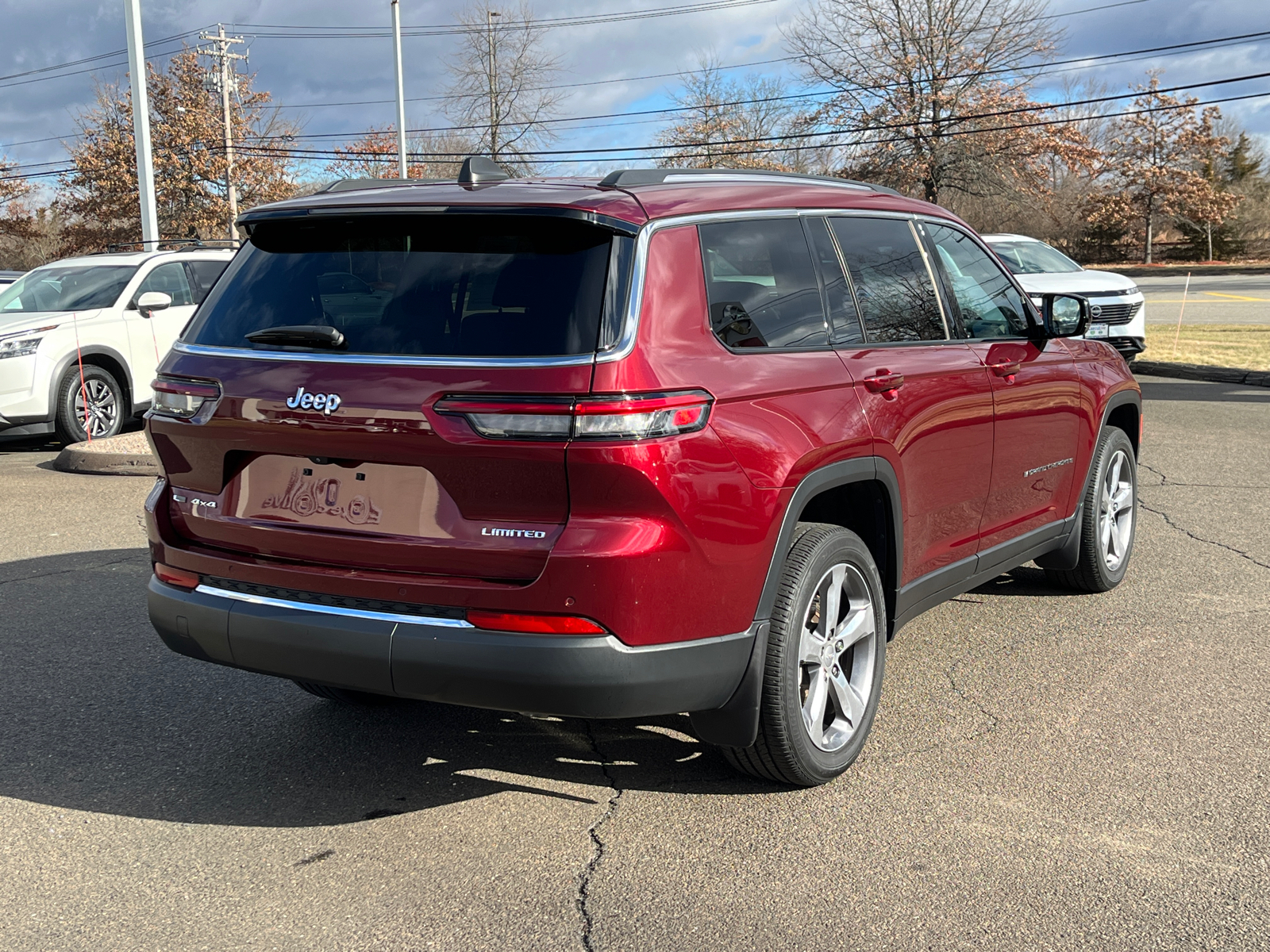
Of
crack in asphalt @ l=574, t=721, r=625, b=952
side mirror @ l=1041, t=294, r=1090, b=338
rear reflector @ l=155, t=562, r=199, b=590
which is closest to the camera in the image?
crack in asphalt @ l=574, t=721, r=625, b=952

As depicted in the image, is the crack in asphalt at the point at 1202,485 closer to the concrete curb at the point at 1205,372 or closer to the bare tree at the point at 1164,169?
the concrete curb at the point at 1205,372

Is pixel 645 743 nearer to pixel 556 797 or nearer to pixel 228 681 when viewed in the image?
pixel 556 797

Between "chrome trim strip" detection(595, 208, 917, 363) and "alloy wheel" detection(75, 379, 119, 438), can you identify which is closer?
"chrome trim strip" detection(595, 208, 917, 363)

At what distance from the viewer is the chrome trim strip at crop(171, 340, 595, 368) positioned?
302 cm

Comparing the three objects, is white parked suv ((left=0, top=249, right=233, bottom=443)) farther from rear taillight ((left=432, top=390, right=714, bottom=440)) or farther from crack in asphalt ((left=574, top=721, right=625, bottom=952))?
rear taillight ((left=432, top=390, right=714, bottom=440))

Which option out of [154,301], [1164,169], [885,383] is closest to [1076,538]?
[885,383]

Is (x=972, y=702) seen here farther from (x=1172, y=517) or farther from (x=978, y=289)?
(x=1172, y=517)

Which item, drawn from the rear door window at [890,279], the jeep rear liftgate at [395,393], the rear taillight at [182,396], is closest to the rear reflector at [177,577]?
the jeep rear liftgate at [395,393]

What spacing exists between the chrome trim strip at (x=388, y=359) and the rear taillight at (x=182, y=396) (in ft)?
0.33

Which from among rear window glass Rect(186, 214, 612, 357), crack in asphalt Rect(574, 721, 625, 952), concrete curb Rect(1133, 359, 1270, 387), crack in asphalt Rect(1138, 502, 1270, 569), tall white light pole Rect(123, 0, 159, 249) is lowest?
crack in asphalt Rect(574, 721, 625, 952)

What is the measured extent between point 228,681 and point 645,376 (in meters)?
2.61

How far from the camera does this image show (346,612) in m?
3.24

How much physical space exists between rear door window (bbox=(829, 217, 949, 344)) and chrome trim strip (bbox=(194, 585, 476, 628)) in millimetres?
1797

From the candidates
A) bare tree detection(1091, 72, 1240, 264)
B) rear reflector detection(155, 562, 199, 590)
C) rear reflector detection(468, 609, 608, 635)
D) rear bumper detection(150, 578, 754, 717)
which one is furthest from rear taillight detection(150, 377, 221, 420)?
bare tree detection(1091, 72, 1240, 264)
